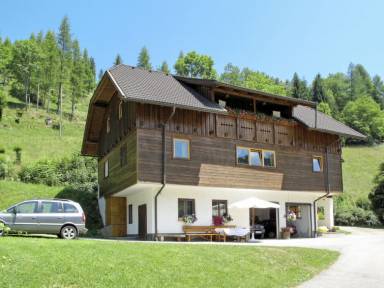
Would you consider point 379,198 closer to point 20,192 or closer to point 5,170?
point 20,192

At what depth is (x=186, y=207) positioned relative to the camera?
88.4 feet

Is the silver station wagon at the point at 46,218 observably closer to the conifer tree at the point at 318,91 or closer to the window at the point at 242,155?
the window at the point at 242,155

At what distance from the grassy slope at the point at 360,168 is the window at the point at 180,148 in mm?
31663

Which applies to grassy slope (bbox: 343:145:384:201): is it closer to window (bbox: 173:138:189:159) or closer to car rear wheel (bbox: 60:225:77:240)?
window (bbox: 173:138:189:159)

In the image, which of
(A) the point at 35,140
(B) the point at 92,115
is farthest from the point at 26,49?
(B) the point at 92,115

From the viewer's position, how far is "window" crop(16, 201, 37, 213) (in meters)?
20.1

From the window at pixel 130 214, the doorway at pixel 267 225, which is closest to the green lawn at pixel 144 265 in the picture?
the doorway at pixel 267 225

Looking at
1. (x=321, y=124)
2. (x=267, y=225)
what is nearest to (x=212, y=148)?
(x=267, y=225)

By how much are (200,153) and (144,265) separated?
1312 cm

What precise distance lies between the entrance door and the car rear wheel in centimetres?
653

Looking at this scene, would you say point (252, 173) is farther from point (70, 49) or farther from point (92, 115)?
point (70, 49)

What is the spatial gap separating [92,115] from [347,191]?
1423 inches

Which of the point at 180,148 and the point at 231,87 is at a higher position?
the point at 231,87

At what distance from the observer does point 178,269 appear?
47.0ft
